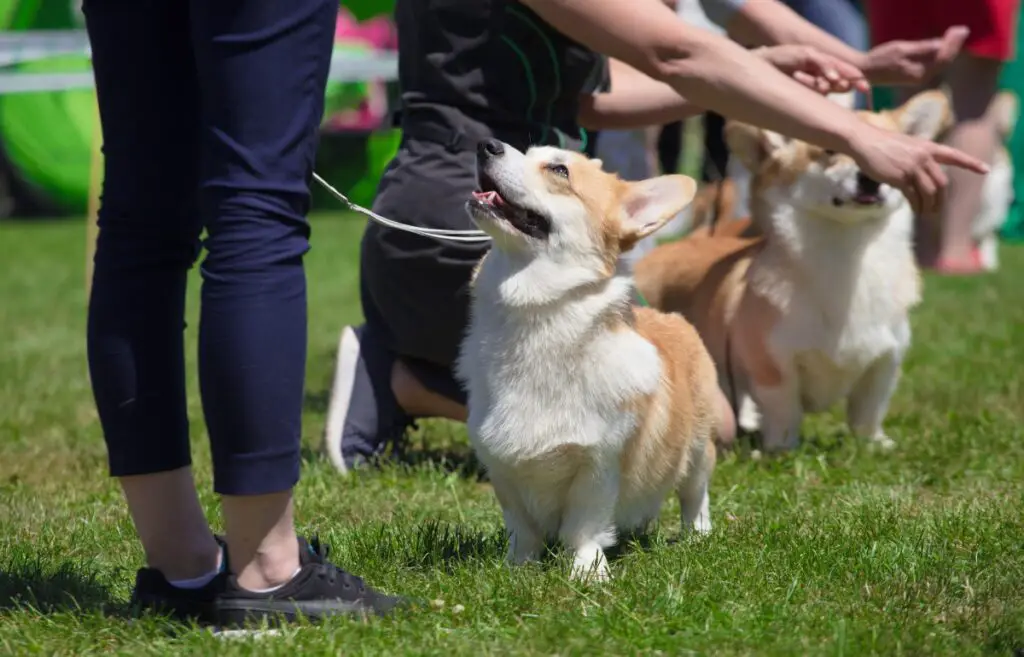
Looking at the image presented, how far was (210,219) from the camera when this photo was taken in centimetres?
200

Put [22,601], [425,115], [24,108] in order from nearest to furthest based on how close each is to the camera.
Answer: [22,601], [425,115], [24,108]

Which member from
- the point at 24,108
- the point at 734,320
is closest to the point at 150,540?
the point at 734,320

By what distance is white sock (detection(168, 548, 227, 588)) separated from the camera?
216 cm

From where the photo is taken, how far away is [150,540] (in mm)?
2166

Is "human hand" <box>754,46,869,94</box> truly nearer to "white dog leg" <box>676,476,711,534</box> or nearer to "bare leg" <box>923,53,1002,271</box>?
"white dog leg" <box>676,476,711,534</box>

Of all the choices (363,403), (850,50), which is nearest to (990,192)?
(850,50)

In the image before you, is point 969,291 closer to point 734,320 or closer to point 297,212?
point 734,320

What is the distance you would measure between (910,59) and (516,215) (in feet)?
4.47

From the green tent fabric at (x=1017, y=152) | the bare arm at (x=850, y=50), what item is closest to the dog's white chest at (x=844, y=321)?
the bare arm at (x=850, y=50)

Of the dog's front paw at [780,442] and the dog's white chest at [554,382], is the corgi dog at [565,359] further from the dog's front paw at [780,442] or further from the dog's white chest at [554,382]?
the dog's front paw at [780,442]

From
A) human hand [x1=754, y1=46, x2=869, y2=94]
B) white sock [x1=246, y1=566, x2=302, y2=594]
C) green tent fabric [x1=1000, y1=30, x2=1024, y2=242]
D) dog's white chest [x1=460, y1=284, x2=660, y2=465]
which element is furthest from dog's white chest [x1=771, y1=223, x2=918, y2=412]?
green tent fabric [x1=1000, y1=30, x2=1024, y2=242]

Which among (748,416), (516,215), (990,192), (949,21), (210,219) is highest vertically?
(210,219)

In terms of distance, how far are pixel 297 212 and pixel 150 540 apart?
22.8 inches

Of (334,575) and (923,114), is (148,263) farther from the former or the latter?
(923,114)
